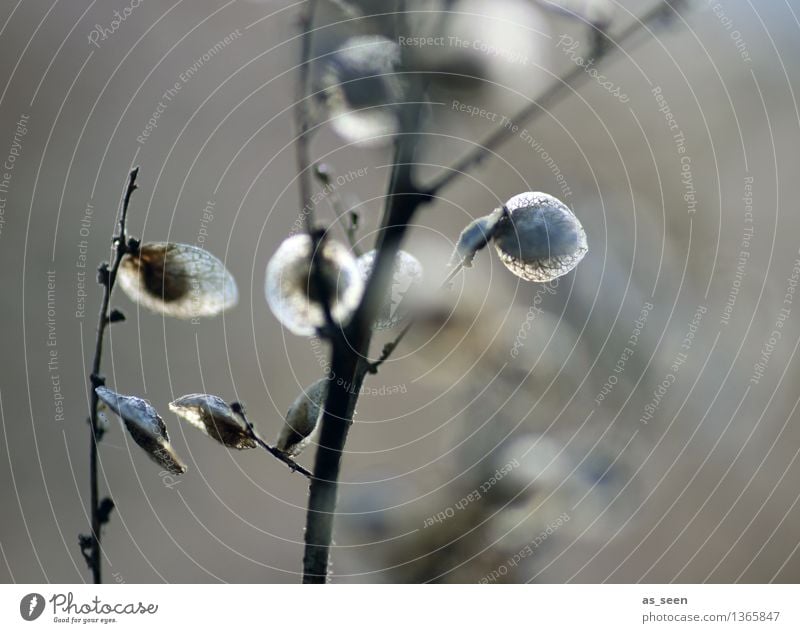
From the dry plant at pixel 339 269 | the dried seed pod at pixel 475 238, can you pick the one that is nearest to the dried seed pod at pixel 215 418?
the dry plant at pixel 339 269

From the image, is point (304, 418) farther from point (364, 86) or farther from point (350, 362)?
point (364, 86)

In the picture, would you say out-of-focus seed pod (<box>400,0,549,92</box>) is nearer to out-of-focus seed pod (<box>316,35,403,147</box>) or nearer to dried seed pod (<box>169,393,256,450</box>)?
out-of-focus seed pod (<box>316,35,403,147</box>)

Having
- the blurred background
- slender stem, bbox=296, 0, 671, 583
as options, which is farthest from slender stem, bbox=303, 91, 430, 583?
the blurred background

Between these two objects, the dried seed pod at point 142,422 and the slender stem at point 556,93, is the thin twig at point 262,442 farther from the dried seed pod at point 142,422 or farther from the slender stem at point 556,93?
the slender stem at point 556,93

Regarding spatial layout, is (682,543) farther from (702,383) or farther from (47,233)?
(47,233)
